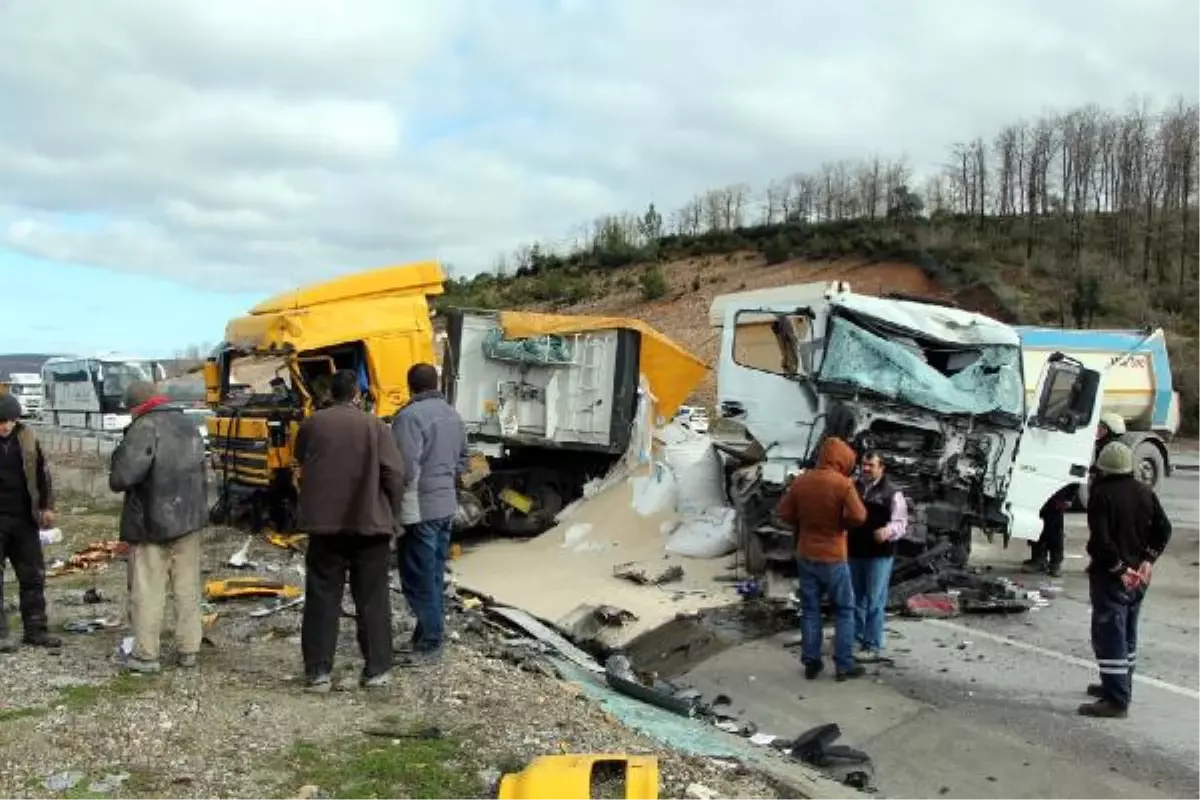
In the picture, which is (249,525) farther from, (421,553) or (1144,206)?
(1144,206)

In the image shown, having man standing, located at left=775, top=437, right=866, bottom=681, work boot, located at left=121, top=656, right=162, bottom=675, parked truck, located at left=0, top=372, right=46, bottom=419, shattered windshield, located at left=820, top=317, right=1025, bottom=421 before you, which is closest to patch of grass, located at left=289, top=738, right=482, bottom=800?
work boot, located at left=121, top=656, right=162, bottom=675

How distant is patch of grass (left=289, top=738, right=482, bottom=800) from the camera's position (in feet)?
14.1

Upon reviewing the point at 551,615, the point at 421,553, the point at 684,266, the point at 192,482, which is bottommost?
the point at 551,615

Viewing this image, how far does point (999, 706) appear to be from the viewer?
6.77 meters

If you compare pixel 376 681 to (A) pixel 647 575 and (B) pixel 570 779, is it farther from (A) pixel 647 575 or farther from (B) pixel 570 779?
(A) pixel 647 575

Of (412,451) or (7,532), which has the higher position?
(412,451)

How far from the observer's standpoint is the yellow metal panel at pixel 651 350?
13.5 m

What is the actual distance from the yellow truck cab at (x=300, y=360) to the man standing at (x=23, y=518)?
4739 mm

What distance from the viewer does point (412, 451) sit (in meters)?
6.77

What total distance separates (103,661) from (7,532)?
1.15 m

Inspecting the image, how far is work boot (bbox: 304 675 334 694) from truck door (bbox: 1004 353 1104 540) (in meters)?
6.91

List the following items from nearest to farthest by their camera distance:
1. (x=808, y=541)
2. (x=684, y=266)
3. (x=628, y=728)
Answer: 1. (x=628, y=728)
2. (x=808, y=541)
3. (x=684, y=266)

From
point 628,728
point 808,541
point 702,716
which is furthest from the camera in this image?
point 808,541

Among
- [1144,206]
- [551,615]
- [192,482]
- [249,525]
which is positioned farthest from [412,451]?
[1144,206]
